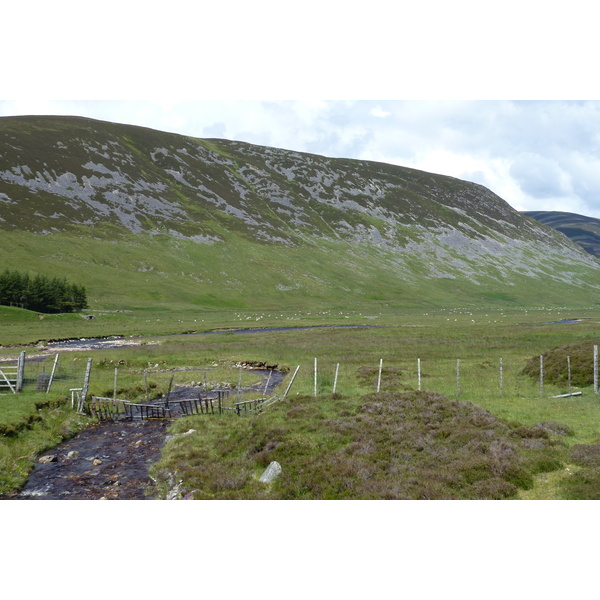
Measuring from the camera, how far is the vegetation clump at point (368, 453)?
44.1 ft

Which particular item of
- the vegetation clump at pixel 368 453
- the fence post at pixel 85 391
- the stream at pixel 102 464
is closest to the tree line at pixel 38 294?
the fence post at pixel 85 391

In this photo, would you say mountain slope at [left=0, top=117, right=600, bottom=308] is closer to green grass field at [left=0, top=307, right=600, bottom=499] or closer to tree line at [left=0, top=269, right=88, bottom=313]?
tree line at [left=0, top=269, right=88, bottom=313]

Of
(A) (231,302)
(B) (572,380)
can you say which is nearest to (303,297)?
(A) (231,302)

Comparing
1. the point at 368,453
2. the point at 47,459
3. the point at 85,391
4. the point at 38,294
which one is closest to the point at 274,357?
the point at 85,391

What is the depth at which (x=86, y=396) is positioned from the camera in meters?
27.0

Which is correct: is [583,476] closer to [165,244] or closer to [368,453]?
[368,453]

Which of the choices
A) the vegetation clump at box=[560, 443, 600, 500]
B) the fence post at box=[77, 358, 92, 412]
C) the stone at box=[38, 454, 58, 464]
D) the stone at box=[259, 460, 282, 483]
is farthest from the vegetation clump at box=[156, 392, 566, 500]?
the fence post at box=[77, 358, 92, 412]

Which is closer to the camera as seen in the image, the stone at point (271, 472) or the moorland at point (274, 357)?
the moorland at point (274, 357)

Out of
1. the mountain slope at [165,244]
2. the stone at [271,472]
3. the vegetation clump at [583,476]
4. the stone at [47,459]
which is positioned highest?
the mountain slope at [165,244]

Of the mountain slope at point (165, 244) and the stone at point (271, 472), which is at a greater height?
the mountain slope at point (165, 244)

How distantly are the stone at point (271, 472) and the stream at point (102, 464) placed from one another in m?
4.00

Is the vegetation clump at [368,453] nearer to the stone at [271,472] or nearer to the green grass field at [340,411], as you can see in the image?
the green grass field at [340,411]

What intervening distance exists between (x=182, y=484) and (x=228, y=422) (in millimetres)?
8210

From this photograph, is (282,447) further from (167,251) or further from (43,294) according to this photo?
(167,251)
